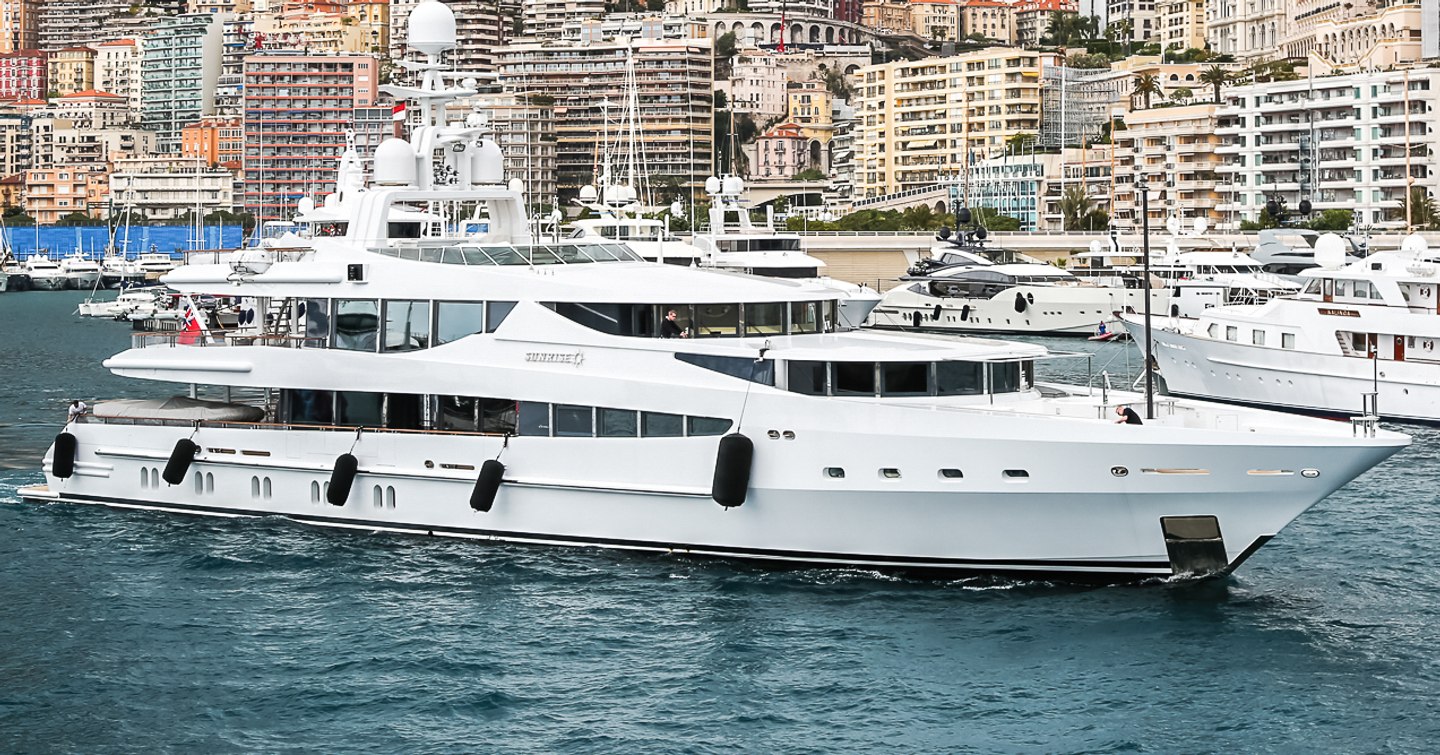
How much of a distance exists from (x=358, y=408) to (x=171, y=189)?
5991 inches

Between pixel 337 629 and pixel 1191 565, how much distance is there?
33.6ft

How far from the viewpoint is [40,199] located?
7121 inches

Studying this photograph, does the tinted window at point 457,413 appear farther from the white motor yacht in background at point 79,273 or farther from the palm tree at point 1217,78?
the white motor yacht in background at point 79,273

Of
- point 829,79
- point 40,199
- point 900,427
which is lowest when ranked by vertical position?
point 900,427

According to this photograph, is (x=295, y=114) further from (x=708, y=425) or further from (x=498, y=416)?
(x=708, y=425)

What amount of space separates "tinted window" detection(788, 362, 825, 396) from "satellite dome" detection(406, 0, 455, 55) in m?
8.70

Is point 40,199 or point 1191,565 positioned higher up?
point 40,199

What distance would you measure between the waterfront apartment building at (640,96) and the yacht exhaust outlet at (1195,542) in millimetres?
129824

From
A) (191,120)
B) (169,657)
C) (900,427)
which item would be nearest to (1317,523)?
(900,427)

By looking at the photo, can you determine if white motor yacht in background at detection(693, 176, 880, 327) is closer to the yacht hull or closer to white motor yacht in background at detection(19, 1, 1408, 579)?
white motor yacht in background at detection(19, 1, 1408, 579)

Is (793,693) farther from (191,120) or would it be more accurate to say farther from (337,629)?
(191,120)

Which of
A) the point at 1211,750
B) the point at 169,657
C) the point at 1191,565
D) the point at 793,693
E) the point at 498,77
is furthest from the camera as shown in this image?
the point at 498,77

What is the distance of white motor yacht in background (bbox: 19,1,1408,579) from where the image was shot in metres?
22.6

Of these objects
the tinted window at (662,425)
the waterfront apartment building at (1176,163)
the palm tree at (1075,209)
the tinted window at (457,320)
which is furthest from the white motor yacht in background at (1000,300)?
the tinted window at (662,425)
